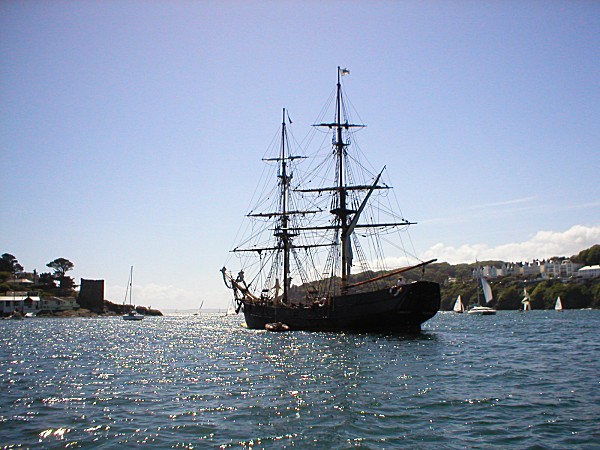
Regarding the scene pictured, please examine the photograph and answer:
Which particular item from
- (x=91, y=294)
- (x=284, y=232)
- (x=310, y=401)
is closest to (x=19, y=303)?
(x=91, y=294)

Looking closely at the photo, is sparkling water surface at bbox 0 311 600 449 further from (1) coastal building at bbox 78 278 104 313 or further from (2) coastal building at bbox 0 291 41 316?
(1) coastal building at bbox 78 278 104 313

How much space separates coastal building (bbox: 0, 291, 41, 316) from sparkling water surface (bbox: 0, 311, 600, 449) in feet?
339

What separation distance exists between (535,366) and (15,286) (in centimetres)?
15063

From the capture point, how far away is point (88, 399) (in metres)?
21.2

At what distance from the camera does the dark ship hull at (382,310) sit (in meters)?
51.8

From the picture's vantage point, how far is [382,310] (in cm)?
5250

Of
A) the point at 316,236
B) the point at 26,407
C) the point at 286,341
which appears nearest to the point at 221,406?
the point at 26,407

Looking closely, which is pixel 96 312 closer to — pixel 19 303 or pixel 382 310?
A: pixel 19 303

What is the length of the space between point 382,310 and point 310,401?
33147 mm

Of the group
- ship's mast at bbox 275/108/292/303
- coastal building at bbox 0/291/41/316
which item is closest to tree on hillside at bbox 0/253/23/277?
coastal building at bbox 0/291/41/316

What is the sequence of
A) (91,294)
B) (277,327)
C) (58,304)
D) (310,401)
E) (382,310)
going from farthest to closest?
1. (91,294)
2. (58,304)
3. (277,327)
4. (382,310)
5. (310,401)

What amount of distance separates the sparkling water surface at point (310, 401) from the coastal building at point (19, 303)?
103269 millimetres

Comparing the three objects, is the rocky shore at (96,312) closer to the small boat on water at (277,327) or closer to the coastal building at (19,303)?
the coastal building at (19,303)

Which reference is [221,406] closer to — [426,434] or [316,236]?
[426,434]
